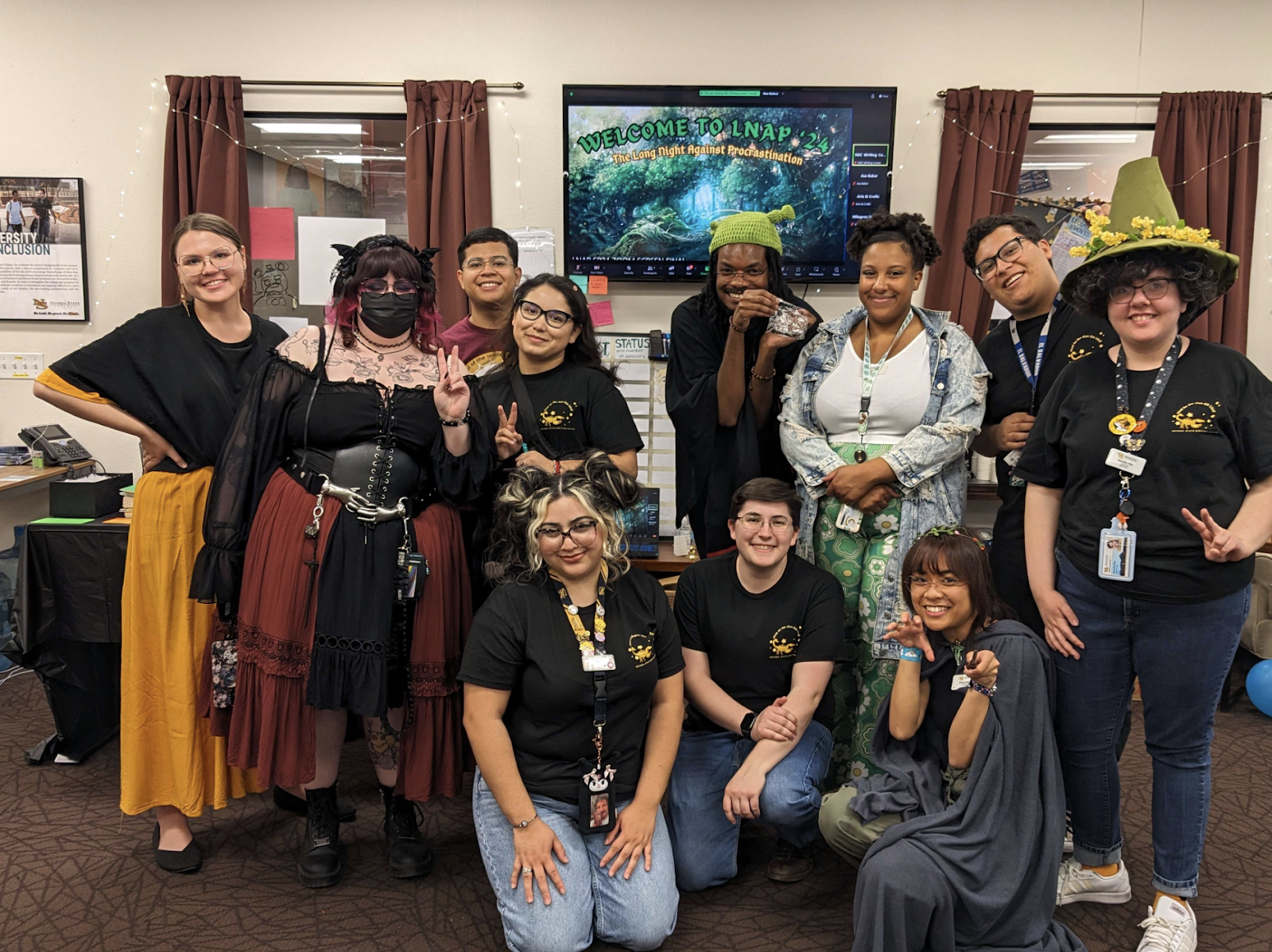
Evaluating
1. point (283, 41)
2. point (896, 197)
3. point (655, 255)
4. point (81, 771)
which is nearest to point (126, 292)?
point (283, 41)

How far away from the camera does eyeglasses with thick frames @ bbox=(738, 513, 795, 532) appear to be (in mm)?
2193

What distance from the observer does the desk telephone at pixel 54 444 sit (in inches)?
148

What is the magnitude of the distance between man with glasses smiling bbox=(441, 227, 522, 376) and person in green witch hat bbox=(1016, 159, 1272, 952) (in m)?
1.65

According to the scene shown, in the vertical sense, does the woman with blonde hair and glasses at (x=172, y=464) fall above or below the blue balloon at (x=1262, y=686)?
above

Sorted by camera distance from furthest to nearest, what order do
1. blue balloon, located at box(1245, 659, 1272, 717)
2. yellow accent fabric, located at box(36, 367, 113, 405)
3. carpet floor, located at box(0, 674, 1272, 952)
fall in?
1. blue balloon, located at box(1245, 659, 1272, 717)
2. yellow accent fabric, located at box(36, 367, 113, 405)
3. carpet floor, located at box(0, 674, 1272, 952)

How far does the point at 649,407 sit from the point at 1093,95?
2321 millimetres

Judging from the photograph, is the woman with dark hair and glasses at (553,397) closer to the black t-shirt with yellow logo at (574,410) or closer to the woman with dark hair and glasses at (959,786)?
the black t-shirt with yellow logo at (574,410)

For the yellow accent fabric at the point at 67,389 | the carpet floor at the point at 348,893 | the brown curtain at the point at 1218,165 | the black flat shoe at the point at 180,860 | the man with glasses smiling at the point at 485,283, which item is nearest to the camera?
the carpet floor at the point at 348,893

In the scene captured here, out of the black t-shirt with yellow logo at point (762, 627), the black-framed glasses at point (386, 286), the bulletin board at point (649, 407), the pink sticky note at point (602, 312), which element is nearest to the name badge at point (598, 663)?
the black t-shirt with yellow logo at point (762, 627)

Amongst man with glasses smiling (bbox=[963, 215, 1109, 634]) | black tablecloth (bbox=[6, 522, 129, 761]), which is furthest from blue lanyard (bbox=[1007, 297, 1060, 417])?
black tablecloth (bbox=[6, 522, 129, 761])

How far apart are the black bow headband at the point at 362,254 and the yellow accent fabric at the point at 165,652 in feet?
2.00

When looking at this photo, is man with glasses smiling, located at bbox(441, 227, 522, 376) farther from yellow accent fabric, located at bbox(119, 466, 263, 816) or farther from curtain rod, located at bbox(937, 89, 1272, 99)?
curtain rod, located at bbox(937, 89, 1272, 99)

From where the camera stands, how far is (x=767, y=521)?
7.19 ft

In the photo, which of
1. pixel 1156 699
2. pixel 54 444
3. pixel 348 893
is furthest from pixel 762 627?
pixel 54 444
